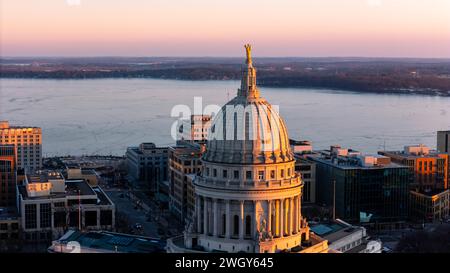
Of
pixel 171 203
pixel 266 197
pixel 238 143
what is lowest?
pixel 171 203

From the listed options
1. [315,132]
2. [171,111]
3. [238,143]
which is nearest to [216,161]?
[238,143]

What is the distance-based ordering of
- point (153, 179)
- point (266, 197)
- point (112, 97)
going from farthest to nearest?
point (112, 97)
point (153, 179)
point (266, 197)

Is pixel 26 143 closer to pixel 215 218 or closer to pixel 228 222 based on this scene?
pixel 215 218

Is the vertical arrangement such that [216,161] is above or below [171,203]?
above

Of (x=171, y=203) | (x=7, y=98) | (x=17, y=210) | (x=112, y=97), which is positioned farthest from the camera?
(x=112, y=97)

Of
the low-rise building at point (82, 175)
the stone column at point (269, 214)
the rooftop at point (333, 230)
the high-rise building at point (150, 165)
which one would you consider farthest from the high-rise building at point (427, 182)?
the stone column at point (269, 214)

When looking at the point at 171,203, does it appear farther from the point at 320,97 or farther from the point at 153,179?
the point at 320,97

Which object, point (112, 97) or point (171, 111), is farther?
point (112, 97)

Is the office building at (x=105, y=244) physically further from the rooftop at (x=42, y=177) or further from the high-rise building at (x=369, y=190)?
the high-rise building at (x=369, y=190)
